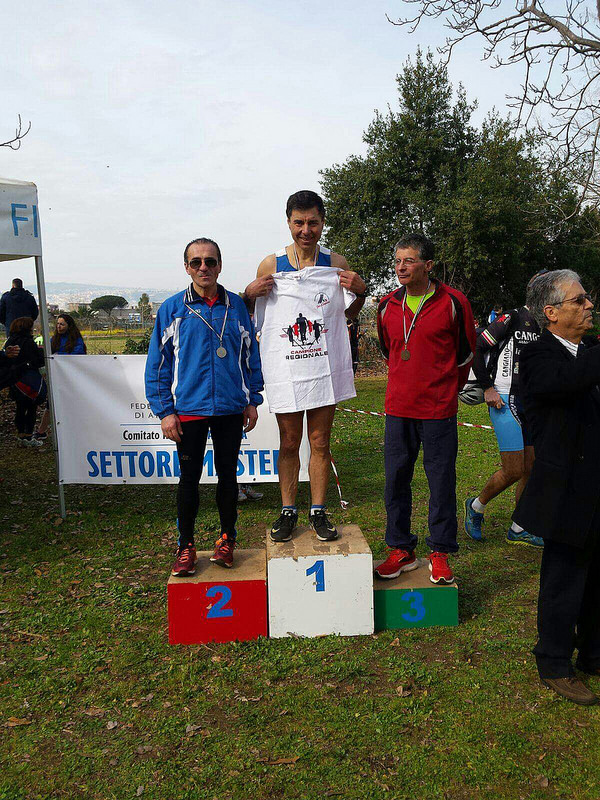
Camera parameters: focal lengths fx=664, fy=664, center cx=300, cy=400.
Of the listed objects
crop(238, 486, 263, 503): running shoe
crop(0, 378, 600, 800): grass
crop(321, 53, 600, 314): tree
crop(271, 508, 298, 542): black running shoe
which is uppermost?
crop(321, 53, 600, 314): tree

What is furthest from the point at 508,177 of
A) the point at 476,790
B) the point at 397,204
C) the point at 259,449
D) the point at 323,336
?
the point at 476,790

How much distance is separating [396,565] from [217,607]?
111 centimetres

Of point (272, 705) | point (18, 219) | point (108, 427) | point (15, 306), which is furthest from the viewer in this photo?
point (15, 306)

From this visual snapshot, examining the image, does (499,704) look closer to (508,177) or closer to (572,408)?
(572,408)

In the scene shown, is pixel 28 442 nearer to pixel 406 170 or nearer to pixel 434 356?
pixel 434 356

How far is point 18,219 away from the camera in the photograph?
5.81 meters

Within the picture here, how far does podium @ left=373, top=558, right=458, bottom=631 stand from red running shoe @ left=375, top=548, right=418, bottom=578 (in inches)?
3.2

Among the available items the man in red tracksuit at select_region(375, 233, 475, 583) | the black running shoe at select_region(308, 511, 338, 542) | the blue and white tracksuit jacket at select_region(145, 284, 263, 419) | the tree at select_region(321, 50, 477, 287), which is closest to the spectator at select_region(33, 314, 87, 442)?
the blue and white tracksuit jacket at select_region(145, 284, 263, 419)

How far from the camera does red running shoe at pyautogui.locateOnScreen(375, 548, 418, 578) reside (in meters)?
4.03

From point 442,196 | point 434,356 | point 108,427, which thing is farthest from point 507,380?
point 442,196

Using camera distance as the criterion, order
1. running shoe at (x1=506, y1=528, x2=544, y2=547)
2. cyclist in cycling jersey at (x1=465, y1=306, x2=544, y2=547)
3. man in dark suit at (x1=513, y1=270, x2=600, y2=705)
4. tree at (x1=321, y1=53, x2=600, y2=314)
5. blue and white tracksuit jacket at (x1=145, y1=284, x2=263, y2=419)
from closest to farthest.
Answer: man in dark suit at (x1=513, y1=270, x2=600, y2=705), blue and white tracksuit jacket at (x1=145, y1=284, x2=263, y2=419), cyclist in cycling jersey at (x1=465, y1=306, x2=544, y2=547), running shoe at (x1=506, y1=528, x2=544, y2=547), tree at (x1=321, y1=53, x2=600, y2=314)

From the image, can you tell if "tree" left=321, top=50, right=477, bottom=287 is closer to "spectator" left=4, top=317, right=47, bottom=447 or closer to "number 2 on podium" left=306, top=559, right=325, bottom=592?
"spectator" left=4, top=317, right=47, bottom=447

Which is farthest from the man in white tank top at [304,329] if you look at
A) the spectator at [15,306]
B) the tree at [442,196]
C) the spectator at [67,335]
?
the tree at [442,196]

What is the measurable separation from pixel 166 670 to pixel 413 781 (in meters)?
1.47
